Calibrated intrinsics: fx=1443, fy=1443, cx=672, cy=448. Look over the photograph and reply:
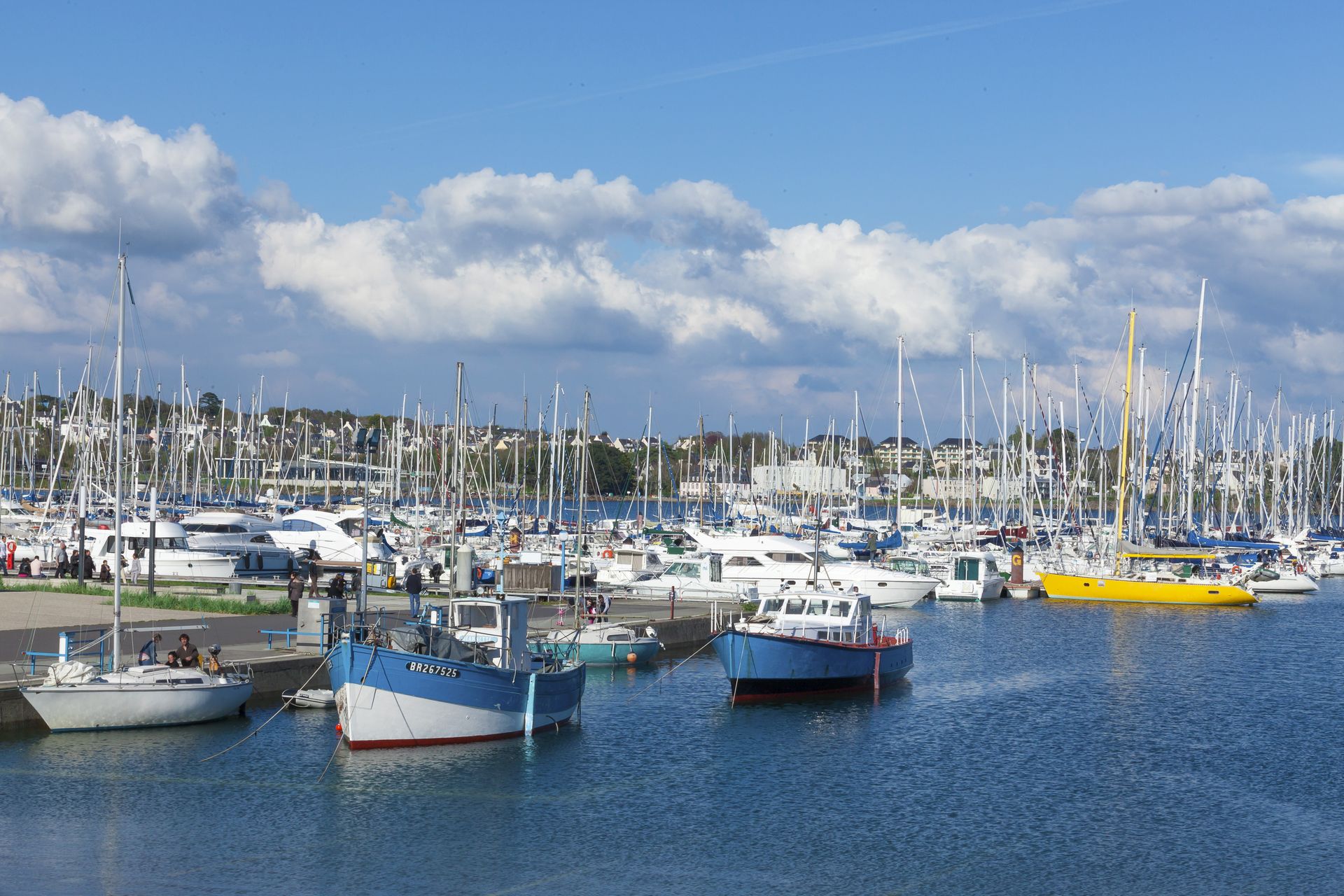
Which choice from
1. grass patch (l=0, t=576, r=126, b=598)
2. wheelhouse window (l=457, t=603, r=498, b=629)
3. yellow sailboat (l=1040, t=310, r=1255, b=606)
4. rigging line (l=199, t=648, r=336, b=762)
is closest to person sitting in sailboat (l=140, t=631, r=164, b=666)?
rigging line (l=199, t=648, r=336, b=762)

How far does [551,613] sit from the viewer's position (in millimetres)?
55625

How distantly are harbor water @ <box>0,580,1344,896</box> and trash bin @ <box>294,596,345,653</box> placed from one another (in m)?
4.04

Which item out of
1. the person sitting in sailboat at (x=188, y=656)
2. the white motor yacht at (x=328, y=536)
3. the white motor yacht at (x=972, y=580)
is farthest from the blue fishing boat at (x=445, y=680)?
the white motor yacht at (x=972, y=580)

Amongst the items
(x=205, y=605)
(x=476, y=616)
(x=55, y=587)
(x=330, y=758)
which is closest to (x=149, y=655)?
(x=330, y=758)

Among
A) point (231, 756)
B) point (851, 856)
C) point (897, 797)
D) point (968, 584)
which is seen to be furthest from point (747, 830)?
point (968, 584)

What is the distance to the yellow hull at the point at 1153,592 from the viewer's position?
77.1 m

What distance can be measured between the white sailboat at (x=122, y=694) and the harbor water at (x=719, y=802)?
18.6 inches

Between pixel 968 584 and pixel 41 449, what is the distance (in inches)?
6193

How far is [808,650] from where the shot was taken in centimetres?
4216

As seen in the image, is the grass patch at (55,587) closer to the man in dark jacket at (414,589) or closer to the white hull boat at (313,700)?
the man in dark jacket at (414,589)

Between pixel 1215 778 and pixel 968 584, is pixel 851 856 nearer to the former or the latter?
pixel 1215 778

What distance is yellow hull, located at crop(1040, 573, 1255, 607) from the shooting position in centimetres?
7712

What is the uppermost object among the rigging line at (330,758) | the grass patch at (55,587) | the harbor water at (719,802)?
the grass patch at (55,587)

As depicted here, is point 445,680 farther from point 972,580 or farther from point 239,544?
point 972,580
